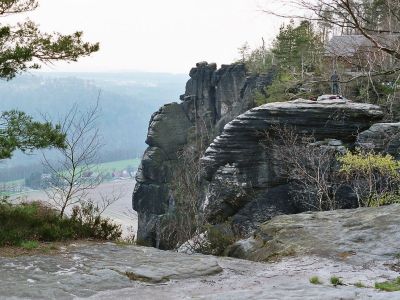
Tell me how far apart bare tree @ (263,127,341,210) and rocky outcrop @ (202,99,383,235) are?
0.38 meters

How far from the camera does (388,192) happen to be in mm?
16328

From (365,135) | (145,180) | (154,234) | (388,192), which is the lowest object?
(154,234)

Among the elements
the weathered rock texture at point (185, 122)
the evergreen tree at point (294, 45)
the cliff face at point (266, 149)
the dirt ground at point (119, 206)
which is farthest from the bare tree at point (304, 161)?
the weathered rock texture at point (185, 122)

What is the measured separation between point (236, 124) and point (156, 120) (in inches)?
1152

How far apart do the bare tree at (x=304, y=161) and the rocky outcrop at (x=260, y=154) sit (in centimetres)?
38

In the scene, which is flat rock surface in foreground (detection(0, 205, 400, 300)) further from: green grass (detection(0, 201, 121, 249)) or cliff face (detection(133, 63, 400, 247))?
cliff face (detection(133, 63, 400, 247))

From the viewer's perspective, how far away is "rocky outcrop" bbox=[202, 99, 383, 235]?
73.6 feet

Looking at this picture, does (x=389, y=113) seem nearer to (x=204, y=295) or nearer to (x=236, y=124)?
(x=236, y=124)

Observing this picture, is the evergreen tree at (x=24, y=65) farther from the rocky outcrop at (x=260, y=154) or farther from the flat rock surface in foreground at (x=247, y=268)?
the rocky outcrop at (x=260, y=154)

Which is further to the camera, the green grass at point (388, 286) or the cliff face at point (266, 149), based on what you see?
→ the cliff face at point (266, 149)

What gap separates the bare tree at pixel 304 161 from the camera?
19.3 m

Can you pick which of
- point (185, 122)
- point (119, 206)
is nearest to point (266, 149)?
point (185, 122)

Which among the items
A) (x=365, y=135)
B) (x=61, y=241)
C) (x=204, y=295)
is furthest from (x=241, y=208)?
(x=204, y=295)

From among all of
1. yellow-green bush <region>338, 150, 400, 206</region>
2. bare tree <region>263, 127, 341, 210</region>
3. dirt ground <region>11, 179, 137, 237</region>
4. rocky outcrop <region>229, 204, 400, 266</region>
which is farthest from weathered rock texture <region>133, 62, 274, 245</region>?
rocky outcrop <region>229, 204, 400, 266</region>
